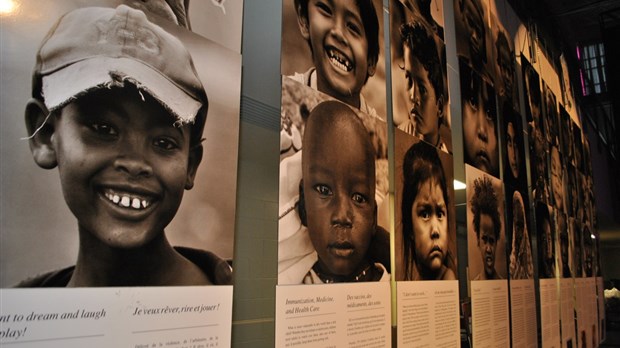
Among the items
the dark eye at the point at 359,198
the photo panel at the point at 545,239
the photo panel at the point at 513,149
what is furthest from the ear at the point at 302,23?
the photo panel at the point at 545,239

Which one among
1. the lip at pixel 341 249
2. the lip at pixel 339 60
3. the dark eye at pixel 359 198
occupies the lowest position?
the lip at pixel 341 249

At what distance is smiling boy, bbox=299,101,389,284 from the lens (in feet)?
7.88

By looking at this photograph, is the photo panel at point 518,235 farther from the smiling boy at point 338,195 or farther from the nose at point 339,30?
the nose at point 339,30

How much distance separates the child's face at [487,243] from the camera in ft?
14.4

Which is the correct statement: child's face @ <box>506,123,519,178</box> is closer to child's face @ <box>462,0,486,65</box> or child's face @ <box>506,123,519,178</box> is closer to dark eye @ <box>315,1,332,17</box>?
child's face @ <box>462,0,486,65</box>

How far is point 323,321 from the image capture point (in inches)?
92.0

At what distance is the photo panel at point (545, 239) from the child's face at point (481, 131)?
1.54m

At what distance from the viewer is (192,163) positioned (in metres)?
1.80

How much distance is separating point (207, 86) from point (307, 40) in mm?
810

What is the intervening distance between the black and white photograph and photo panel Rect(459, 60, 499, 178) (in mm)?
140

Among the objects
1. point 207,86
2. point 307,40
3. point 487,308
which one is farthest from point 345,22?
point 487,308

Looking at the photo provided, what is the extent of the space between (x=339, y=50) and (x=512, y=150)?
356cm

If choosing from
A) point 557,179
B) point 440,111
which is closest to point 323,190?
point 440,111

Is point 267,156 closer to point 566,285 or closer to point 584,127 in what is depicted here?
point 566,285
